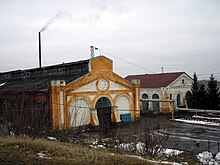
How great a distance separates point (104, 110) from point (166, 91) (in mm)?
10825

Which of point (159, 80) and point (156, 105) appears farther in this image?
point (159, 80)

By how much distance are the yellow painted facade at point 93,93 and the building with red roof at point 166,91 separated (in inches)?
235

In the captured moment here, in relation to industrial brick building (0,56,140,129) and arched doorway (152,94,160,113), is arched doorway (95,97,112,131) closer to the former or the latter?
industrial brick building (0,56,140,129)

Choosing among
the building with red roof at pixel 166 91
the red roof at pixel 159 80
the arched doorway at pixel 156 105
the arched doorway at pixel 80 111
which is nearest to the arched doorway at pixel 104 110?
the arched doorway at pixel 80 111

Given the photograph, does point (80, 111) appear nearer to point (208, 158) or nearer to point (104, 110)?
point (104, 110)

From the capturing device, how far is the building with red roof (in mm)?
31750

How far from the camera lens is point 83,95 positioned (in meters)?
22.2

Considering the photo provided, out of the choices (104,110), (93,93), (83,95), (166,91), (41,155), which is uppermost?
(166,91)

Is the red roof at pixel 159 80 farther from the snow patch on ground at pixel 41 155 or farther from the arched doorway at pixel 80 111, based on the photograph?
the snow patch on ground at pixel 41 155

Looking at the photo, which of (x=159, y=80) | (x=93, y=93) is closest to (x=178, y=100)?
(x=159, y=80)

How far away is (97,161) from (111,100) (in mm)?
16938

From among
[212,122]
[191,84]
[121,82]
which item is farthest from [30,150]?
[191,84]

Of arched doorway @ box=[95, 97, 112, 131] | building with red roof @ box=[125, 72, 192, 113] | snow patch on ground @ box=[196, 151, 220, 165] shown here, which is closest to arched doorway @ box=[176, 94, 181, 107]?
building with red roof @ box=[125, 72, 192, 113]

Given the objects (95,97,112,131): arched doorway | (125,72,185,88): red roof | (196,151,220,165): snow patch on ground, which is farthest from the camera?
(125,72,185,88): red roof
